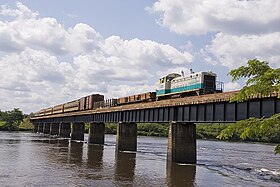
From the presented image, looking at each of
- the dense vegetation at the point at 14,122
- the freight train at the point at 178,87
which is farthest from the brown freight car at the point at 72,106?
the dense vegetation at the point at 14,122

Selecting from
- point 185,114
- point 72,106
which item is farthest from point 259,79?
point 72,106

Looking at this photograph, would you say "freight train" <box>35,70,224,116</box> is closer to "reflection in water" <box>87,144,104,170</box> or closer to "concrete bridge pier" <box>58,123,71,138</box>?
"reflection in water" <box>87,144,104,170</box>

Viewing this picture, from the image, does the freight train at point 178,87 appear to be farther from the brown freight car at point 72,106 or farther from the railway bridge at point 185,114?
the brown freight car at point 72,106

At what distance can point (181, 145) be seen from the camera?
124ft

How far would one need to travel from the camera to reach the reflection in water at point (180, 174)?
85.7ft

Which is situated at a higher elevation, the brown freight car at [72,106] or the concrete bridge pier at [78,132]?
the brown freight car at [72,106]

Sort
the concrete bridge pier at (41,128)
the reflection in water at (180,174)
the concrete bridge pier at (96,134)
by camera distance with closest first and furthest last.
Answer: the reflection in water at (180,174)
the concrete bridge pier at (96,134)
the concrete bridge pier at (41,128)

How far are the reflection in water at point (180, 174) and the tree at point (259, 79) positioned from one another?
14.0 metres

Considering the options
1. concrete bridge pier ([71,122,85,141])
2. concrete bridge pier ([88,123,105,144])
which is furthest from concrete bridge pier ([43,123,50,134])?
concrete bridge pier ([88,123,105,144])

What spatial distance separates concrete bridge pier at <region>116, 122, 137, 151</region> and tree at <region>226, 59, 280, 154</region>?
1671 inches

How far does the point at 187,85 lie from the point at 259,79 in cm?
3058

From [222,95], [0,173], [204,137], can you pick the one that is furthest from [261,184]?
[204,137]

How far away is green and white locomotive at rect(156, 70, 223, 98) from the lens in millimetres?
40281

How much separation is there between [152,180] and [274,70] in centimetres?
1668
